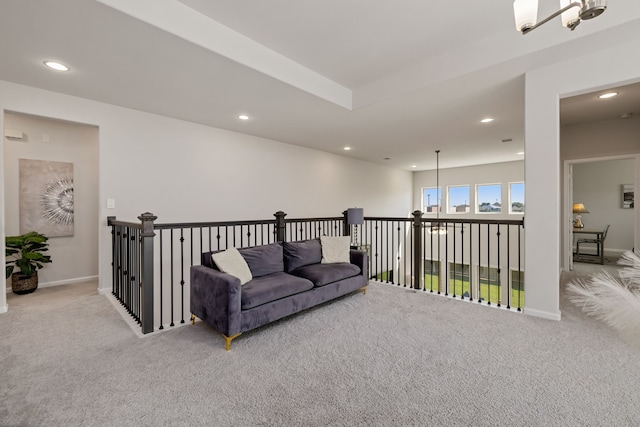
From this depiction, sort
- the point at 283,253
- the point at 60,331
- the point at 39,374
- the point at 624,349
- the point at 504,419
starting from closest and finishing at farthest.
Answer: the point at 504,419, the point at 39,374, the point at 624,349, the point at 60,331, the point at 283,253

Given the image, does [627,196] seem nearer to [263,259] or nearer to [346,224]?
[346,224]

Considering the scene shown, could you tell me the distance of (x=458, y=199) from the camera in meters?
9.40

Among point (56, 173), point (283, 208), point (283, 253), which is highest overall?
point (56, 173)

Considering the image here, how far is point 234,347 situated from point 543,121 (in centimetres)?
365

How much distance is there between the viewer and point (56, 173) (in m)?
4.33

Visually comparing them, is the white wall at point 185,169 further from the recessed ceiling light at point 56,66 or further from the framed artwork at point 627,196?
the framed artwork at point 627,196

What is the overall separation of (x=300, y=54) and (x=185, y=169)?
2.57 meters

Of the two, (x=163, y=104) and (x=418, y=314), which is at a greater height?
(x=163, y=104)

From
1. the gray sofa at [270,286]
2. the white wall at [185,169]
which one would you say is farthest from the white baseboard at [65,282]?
the gray sofa at [270,286]

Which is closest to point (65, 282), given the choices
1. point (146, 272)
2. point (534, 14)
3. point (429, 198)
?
point (146, 272)

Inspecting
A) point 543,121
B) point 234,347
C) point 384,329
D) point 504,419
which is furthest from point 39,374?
point 543,121

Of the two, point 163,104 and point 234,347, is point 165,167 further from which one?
point 234,347

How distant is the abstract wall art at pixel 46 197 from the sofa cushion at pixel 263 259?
316 centimetres

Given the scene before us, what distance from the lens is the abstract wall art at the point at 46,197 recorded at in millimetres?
4121
